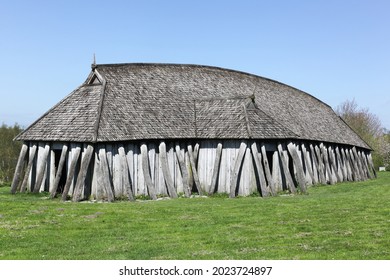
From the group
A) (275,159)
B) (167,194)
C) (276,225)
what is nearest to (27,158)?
(167,194)

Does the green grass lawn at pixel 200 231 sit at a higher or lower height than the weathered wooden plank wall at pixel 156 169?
lower

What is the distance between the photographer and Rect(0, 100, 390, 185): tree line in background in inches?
1785

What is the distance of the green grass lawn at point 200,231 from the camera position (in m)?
11.2

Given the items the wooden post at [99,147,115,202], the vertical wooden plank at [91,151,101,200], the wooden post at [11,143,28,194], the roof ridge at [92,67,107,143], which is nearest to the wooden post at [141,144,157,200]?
the wooden post at [99,147,115,202]

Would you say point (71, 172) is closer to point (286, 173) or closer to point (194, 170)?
point (194, 170)

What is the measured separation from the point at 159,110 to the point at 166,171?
413 cm

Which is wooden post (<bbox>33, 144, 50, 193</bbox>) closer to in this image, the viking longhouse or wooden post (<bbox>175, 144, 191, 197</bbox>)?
the viking longhouse

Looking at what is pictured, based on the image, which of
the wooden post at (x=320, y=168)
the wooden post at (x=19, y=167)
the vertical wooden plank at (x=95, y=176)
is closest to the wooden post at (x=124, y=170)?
the vertical wooden plank at (x=95, y=176)

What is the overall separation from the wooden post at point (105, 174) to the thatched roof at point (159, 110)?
0.79 metres

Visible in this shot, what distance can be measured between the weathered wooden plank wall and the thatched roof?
23.4 inches

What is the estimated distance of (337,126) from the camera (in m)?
43.1

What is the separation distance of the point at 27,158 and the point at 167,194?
8.17 meters

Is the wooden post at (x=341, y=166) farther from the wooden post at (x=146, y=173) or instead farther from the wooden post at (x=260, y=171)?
the wooden post at (x=146, y=173)

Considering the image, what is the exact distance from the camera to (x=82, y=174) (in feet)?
74.4
